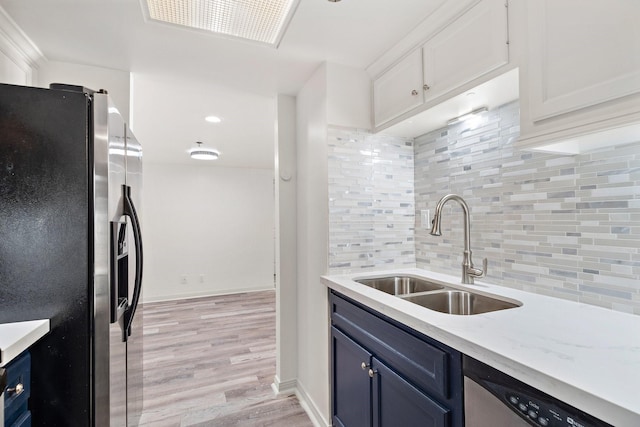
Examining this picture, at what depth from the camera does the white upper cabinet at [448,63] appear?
1221mm

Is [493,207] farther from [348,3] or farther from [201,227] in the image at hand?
[201,227]

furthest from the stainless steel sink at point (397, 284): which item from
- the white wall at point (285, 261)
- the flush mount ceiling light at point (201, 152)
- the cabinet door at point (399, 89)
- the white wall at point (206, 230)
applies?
the white wall at point (206, 230)

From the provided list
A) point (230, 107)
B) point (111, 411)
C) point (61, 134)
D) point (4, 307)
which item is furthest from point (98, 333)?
point (230, 107)

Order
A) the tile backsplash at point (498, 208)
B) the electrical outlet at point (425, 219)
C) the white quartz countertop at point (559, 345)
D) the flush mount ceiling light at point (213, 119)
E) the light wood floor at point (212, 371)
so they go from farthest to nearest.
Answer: the flush mount ceiling light at point (213, 119)
the light wood floor at point (212, 371)
the electrical outlet at point (425, 219)
the tile backsplash at point (498, 208)
the white quartz countertop at point (559, 345)

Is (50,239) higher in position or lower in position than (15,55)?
lower

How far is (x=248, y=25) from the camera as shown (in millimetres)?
1582

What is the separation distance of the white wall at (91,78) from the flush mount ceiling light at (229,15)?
0.70 metres

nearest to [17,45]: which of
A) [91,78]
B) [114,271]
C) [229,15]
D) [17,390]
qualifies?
[91,78]

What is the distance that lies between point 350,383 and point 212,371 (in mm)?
1673

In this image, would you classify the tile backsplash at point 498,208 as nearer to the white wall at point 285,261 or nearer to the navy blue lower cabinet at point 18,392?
the white wall at point 285,261

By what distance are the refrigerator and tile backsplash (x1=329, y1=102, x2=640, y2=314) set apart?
46.8 inches

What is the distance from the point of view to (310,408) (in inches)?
82.8

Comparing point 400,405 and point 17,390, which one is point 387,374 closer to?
point 400,405

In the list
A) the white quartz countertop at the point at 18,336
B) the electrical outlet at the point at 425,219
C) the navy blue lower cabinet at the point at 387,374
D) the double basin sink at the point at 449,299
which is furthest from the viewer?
the electrical outlet at the point at 425,219
